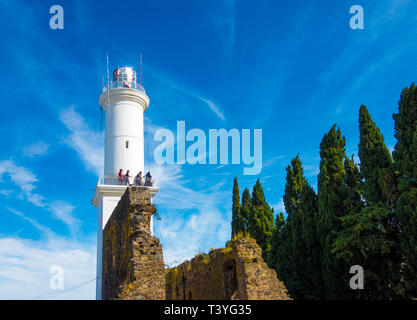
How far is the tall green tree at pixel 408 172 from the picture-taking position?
14.5 m

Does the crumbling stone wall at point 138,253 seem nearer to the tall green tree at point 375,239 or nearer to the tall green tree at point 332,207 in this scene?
the tall green tree at point 375,239

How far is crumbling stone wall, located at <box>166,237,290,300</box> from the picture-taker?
38.6ft

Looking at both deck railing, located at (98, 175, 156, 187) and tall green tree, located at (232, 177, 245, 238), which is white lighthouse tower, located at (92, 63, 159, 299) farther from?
tall green tree, located at (232, 177, 245, 238)

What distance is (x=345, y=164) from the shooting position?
795 inches

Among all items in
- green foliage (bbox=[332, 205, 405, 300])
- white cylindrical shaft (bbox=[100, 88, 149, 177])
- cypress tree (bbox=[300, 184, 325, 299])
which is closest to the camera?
green foliage (bbox=[332, 205, 405, 300])

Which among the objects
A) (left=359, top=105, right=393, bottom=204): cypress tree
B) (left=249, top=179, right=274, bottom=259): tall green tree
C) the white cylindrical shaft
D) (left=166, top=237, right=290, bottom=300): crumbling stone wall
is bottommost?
(left=166, top=237, right=290, bottom=300): crumbling stone wall

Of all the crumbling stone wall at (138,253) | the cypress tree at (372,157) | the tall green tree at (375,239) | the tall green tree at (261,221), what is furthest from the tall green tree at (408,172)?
the tall green tree at (261,221)

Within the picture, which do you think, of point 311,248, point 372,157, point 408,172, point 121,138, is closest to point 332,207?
point 311,248

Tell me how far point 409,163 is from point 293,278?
8.30 m

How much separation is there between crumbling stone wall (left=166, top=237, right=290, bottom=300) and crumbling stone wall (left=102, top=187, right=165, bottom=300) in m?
2.43

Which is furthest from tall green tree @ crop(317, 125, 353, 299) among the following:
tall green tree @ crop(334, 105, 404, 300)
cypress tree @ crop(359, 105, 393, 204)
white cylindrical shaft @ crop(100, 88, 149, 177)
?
white cylindrical shaft @ crop(100, 88, 149, 177)

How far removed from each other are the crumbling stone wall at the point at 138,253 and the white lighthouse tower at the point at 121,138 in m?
13.3

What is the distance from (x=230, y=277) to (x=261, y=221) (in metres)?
14.3
